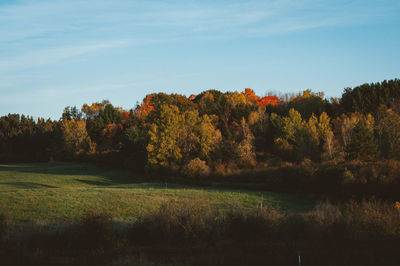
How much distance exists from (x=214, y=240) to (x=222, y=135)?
195ft

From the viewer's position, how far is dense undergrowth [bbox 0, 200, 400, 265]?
36.9 ft

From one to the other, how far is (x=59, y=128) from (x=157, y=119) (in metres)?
40.5

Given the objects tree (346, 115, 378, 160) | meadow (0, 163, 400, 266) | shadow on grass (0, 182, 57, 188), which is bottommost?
shadow on grass (0, 182, 57, 188)

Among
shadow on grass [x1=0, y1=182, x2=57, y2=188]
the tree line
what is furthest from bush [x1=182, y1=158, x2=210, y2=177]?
shadow on grass [x1=0, y1=182, x2=57, y2=188]

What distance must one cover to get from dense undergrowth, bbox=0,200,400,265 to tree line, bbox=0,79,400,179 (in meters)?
28.7

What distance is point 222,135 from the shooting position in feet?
238

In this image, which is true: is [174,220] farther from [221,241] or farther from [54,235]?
[54,235]

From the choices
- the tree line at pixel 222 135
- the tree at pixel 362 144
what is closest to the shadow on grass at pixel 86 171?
the tree line at pixel 222 135

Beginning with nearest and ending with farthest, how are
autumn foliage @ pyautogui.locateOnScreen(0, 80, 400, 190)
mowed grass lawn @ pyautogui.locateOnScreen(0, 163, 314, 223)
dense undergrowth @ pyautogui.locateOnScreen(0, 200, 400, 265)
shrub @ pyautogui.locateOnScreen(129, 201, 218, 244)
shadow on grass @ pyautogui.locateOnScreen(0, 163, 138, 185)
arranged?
1. dense undergrowth @ pyautogui.locateOnScreen(0, 200, 400, 265)
2. shrub @ pyautogui.locateOnScreen(129, 201, 218, 244)
3. mowed grass lawn @ pyautogui.locateOnScreen(0, 163, 314, 223)
4. autumn foliage @ pyautogui.locateOnScreen(0, 80, 400, 190)
5. shadow on grass @ pyautogui.locateOnScreen(0, 163, 138, 185)

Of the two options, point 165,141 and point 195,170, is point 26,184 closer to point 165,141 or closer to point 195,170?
point 165,141

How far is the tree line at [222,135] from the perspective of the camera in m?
53.1

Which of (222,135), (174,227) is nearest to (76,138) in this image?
→ (222,135)

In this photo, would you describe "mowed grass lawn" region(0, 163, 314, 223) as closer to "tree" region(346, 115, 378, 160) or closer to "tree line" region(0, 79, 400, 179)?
"tree line" region(0, 79, 400, 179)

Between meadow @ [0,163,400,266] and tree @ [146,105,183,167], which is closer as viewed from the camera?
meadow @ [0,163,400,266]
